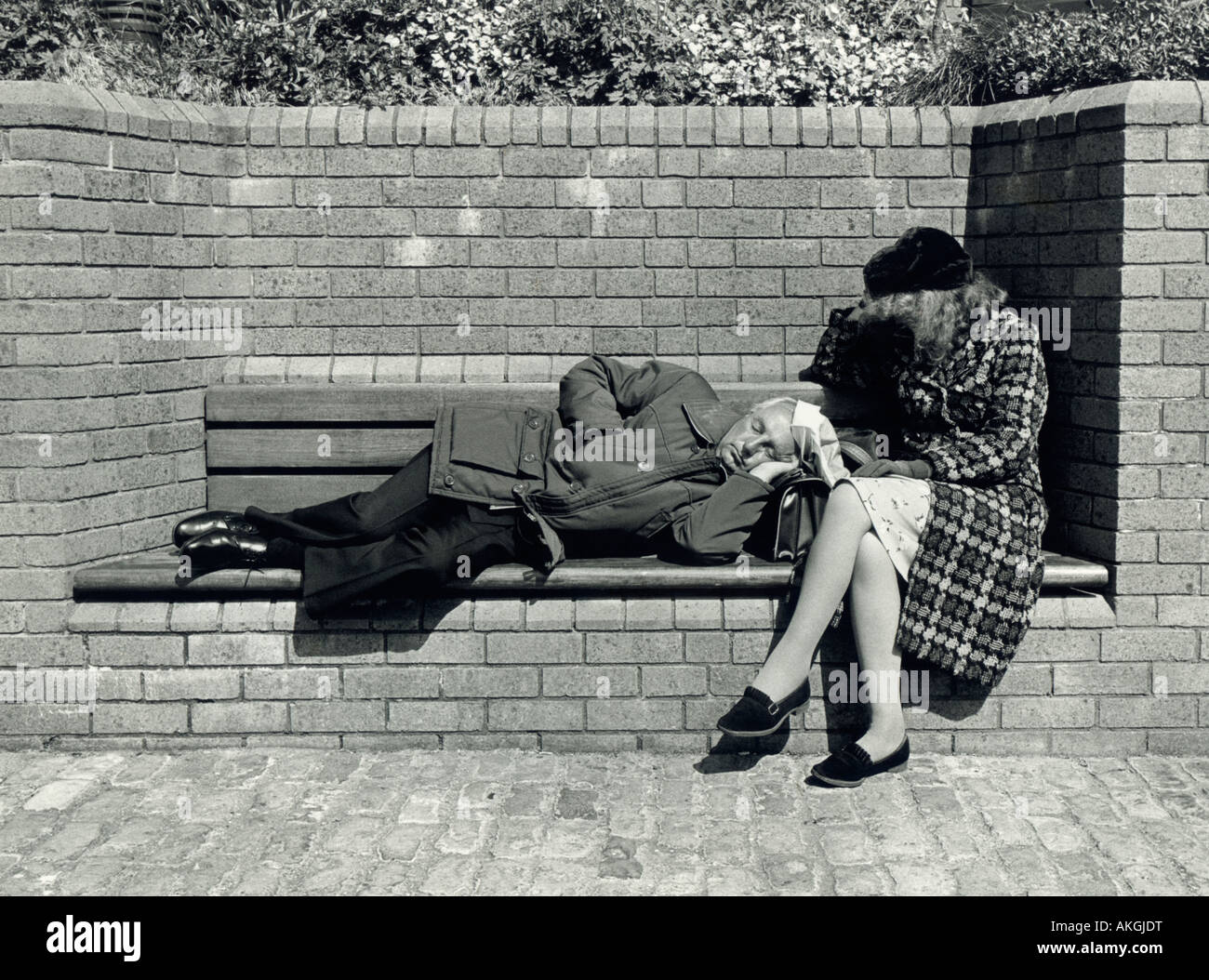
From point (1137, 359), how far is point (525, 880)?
2575mm

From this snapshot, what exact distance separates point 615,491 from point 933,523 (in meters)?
1.03

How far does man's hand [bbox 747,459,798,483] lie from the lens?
4.52 meters

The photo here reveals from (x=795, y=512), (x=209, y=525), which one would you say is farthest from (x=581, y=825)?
(x=209, y=525)

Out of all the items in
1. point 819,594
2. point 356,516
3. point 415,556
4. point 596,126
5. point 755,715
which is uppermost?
point 596,126

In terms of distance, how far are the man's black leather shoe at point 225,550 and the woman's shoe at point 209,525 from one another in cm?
2

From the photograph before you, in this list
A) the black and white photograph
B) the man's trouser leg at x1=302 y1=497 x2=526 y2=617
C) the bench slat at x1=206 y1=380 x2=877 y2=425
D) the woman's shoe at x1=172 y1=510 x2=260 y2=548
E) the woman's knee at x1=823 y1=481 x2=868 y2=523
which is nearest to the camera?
the black and white photograph

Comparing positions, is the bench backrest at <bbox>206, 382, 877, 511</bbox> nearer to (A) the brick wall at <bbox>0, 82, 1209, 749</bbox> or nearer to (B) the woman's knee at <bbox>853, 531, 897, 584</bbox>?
(A) the brick wall at <bbox>0, 82, 1209, 749</bbox>

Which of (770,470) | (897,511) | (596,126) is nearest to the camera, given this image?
(897,511)

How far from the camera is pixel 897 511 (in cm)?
418

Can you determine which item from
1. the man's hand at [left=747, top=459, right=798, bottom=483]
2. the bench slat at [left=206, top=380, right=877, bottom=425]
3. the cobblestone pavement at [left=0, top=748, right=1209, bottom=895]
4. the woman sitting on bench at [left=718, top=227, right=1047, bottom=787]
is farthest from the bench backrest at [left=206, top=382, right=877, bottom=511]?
the cobblestone pavement at [left=0, top=748, right=1209, bottom=895]

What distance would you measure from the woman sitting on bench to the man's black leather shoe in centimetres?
168

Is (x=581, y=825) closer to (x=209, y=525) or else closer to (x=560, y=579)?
(x=560, y=579)

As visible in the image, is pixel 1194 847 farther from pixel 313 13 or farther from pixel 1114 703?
pixel 313 13

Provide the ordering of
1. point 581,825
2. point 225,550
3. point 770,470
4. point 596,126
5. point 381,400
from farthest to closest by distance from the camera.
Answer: point 596,126, point 381,400, point 770,470, point 225,550, point 581,825
